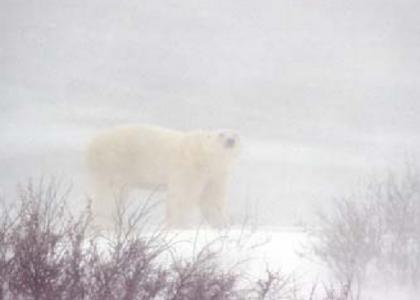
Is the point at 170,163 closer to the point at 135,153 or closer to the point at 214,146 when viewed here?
the point at 135,153

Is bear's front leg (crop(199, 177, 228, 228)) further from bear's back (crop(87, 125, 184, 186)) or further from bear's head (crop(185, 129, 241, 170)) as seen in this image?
bear's back (crop(87, 125, 184, 186))

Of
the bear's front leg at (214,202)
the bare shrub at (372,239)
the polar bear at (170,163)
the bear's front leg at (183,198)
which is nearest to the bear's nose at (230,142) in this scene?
the polar bear at (170,163)

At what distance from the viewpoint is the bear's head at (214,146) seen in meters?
3.96

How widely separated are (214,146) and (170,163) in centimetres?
38

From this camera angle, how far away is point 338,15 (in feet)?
14.7

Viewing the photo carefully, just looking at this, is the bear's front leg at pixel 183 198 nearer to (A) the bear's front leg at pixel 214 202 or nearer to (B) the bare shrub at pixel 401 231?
(A) the bear's front leg at pixel 214 202

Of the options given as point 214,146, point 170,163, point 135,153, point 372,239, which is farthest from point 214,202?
point 372,239

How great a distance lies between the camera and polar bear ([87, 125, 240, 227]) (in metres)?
3.96

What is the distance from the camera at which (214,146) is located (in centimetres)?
409

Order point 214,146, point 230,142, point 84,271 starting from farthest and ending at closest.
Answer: point 214,146 < point 230,142 < point 84,271

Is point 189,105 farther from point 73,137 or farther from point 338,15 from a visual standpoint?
point 338,15

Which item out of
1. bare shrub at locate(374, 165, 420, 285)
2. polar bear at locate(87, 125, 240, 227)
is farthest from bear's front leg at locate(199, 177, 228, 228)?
bare shrub at locate(374, 165, 420, 285)

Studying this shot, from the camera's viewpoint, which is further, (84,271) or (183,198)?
(183,198)

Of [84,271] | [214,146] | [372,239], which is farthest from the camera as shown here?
[214,146]
